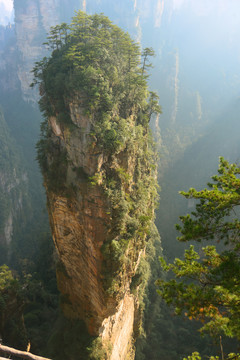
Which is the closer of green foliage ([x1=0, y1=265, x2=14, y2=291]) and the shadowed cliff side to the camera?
the shadowed cliff side

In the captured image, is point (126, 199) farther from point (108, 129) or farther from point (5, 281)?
point (5, 281)

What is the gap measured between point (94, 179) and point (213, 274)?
8.70 meters

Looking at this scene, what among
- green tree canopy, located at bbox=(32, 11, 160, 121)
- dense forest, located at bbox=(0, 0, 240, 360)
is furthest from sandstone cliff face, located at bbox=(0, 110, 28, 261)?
green tree canopy, located at bbox=(32, 11, 160, 121)

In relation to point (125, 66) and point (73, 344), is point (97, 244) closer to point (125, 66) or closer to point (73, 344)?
point (73, 344)

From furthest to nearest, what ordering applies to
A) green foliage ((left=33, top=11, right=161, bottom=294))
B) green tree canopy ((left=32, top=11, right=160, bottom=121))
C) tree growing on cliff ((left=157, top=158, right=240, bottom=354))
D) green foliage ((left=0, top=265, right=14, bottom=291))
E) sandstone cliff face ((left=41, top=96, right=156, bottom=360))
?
1. green foliage ((left=0, top=265, right=14, bottom=291))
2. green tree canopy ((left=32, top=11, right=160, bottom=121))
3. sandstone cliff face ((left=41, top=96, right=156, bottom=360))
4. green foliage ((left=33, top=11, right=161, bottom=294))
5. tree growing on cliff ((left=157, top=158, right=240, bottom=354))

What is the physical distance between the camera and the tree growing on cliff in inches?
218

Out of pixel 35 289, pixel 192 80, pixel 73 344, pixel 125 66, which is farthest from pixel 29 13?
pixel 73 344

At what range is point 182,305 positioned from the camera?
5.98m

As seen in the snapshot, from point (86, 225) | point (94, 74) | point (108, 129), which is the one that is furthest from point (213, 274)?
point (94, 74)

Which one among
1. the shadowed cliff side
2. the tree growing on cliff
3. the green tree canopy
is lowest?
the tree growing on cliff

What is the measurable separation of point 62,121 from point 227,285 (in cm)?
1223

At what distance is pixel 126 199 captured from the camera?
1491 centimetres

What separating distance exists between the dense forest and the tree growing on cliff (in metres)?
0.03

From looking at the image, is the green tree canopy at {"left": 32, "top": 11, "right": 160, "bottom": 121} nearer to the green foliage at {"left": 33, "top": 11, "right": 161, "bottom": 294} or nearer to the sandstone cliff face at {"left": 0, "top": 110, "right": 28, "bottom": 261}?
the green foliage at {"left": 33, "top": 11, "right": 161, "bottom": 294}
